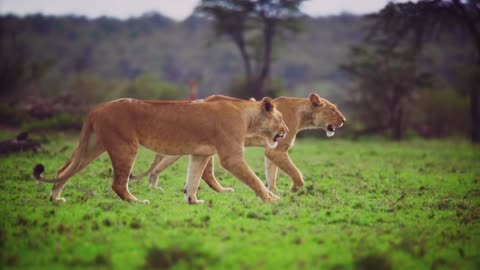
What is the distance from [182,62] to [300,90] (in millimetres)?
24119

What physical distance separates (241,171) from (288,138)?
7.39 feet

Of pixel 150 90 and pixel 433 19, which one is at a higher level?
pixel 433 19

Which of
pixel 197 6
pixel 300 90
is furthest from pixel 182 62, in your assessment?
pixel 197 6

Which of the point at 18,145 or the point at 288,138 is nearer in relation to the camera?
the point at 288,138

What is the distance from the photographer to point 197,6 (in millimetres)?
36062

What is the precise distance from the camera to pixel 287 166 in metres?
9.27

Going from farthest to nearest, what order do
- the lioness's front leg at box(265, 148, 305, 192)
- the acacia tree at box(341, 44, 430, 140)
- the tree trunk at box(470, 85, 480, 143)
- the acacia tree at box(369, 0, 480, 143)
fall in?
the acacia tree at box(341, 44, 430, 140), the tree trunk at box(470, 85, 480, 143), the acacia tree at box(369, 0, 480, 143), the lioness's front leg at box(265, 148, 305, 192)

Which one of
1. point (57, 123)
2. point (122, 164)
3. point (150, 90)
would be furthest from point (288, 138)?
point (150, 90)

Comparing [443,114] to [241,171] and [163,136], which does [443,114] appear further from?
[163,136]

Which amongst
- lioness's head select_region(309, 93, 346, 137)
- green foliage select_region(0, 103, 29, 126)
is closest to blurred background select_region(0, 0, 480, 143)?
green foliage select_region(0, 103, 29, 126)

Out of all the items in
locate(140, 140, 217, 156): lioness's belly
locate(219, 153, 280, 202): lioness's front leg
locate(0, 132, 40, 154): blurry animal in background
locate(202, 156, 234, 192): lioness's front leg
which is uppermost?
locate(140, 140, 217, 156): lioness's belly

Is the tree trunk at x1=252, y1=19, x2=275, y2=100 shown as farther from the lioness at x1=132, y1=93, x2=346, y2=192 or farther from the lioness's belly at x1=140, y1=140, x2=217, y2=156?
the lioness's belly at x1=140, y1=140, x2=217, y2=156

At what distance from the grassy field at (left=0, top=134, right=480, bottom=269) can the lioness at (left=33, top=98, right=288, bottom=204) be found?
0.41 metres

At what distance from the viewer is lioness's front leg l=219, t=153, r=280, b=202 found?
766cm
